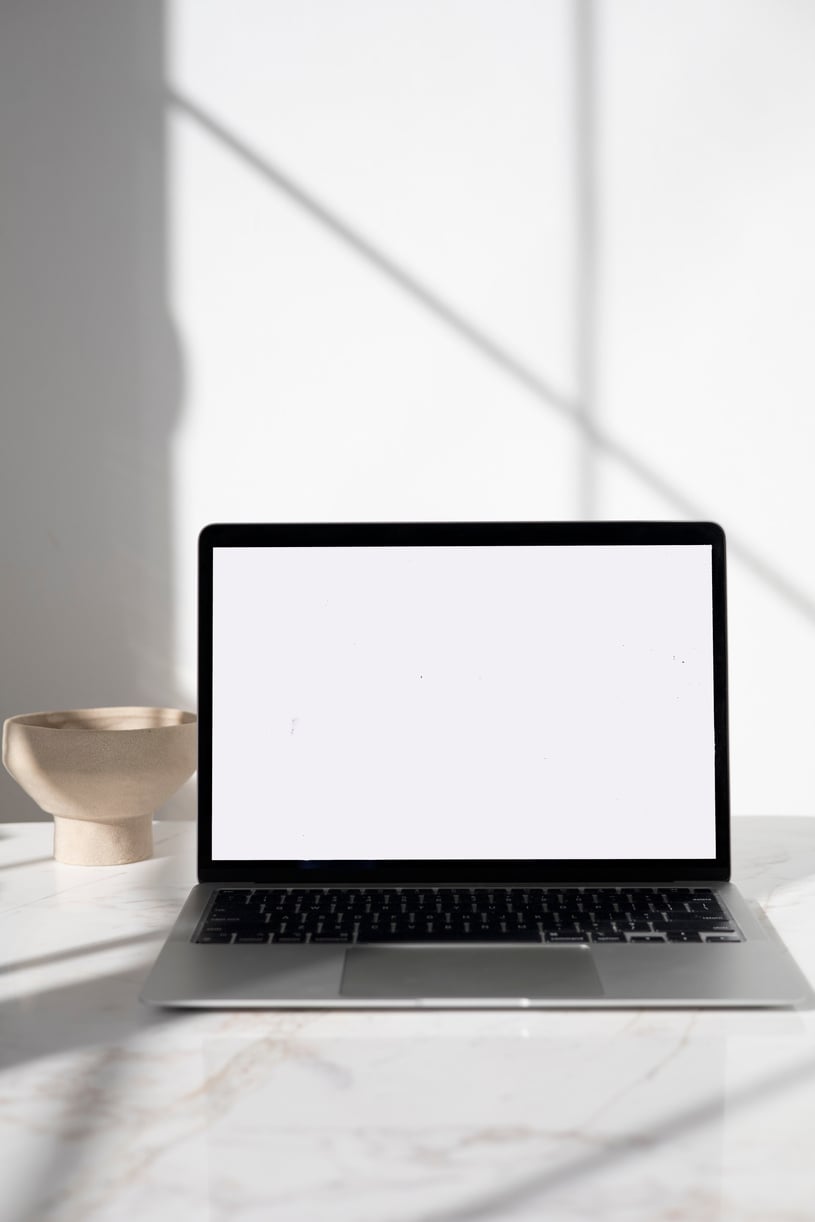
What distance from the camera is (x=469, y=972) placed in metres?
0.69

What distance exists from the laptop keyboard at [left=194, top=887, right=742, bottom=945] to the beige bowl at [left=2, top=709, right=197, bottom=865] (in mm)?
151

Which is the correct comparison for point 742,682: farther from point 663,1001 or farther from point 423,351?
point 663,1001

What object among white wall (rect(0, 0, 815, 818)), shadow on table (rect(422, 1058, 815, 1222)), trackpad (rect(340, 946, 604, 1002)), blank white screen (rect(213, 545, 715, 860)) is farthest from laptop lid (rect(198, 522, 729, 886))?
white wall (rect(0, 0, 815, 818))

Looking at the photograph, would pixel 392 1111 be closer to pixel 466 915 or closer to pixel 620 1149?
pixel 620 1149

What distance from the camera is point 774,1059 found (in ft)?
1.95

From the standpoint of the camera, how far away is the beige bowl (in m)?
0.92

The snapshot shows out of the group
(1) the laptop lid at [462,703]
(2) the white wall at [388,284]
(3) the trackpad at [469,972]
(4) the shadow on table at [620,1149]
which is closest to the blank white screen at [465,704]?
(1) the laptop lid at [462,703]

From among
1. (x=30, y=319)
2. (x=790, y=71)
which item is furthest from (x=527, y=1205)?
(x=790, y=71)

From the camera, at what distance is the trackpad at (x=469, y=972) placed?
0.66m

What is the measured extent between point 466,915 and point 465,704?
172mm

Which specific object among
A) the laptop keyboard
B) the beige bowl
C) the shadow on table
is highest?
the beige bowl

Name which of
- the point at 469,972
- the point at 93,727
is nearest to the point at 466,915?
the point at 469,972

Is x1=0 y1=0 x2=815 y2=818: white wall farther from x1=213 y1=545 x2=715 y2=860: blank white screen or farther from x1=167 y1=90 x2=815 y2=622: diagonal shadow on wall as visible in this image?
x1=213 y1=545 x2=715 y2=860: blank white screen

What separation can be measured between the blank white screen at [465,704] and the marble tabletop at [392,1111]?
177mm
